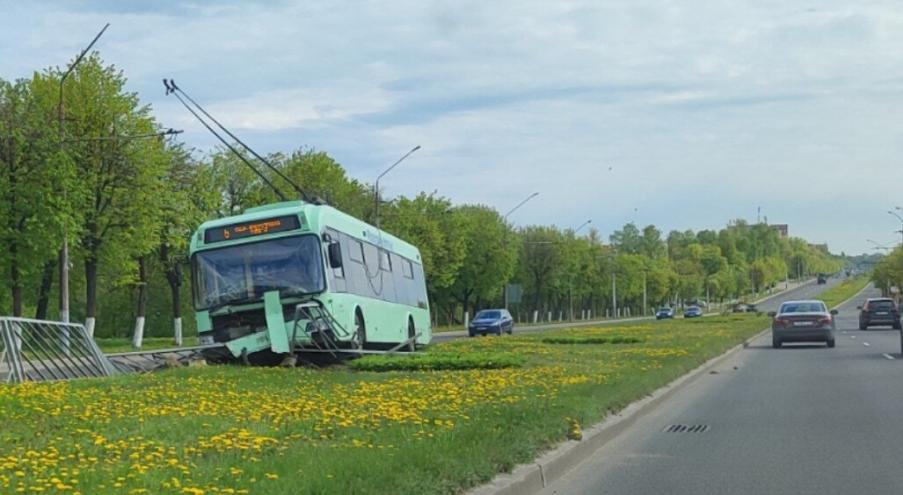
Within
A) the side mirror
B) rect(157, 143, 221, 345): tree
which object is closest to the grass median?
the side mirror

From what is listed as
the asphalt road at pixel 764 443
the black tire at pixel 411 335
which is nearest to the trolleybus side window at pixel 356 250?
the black tire at pixel 411 335

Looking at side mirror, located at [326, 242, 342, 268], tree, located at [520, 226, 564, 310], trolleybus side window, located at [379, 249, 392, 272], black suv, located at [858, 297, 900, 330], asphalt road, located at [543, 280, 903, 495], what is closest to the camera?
asphalt road, located at [543, 280, 903, 495]

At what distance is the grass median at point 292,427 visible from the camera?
7.68m

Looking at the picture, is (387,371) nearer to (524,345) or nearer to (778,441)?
(778,441)

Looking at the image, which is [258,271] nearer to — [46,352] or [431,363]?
[431,363]

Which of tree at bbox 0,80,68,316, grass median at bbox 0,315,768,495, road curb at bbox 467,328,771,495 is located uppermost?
tree at bbox 0,80,68,316

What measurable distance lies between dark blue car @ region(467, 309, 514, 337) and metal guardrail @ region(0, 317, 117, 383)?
35107 millimetres

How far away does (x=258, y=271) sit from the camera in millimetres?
22188

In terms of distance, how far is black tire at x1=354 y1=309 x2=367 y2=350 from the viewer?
23719mm

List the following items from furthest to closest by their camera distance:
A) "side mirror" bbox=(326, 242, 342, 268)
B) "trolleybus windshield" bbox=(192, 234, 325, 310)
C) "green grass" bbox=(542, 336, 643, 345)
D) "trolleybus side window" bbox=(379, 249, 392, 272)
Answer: "green grass" bbox=(542, 336, 643, 345) → "trolleybus side window" bbox=(379, 249, 392, 272) → "side mirror" bbox=(326, 242, 342, 268) → "trolleybus windshield" bbox=(192, 234, 325, 310)

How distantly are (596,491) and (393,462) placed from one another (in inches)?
76.7

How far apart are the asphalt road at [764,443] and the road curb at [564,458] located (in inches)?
4.1

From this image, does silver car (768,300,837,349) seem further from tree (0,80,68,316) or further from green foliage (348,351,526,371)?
tree (0,80,68,316)

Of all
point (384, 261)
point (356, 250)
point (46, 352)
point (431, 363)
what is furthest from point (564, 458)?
point (384, 261)
